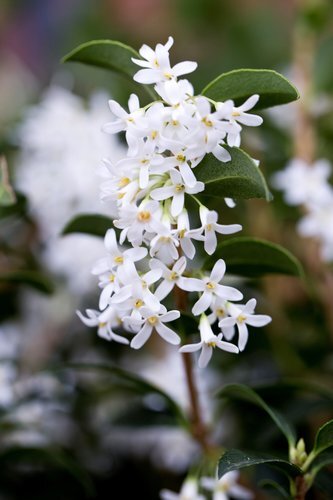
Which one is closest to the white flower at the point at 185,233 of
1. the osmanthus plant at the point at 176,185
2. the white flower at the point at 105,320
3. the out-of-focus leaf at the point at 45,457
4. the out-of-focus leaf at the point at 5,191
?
the osmanthus plant at the point at 176,185

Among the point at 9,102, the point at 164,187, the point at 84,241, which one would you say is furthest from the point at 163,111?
the point at 9,102

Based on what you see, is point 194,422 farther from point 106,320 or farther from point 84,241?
point 84,241

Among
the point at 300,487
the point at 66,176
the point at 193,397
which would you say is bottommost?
the point at 300,487

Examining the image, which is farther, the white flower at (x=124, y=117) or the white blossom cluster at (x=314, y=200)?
the white blossom cluster at (x=314, y=200)

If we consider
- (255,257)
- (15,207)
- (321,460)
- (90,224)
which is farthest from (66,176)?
(321,460)

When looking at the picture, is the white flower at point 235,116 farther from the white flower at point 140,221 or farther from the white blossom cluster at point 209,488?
the white blossom cluster at point 209,488

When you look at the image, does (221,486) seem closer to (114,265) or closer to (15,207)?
(114,265)
